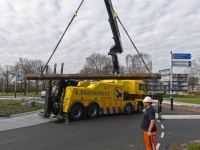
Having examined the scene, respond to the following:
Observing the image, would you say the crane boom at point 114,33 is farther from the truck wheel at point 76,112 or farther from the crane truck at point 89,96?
the truck wheel at point 76,112

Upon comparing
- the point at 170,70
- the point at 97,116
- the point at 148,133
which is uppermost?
the point at 170,70

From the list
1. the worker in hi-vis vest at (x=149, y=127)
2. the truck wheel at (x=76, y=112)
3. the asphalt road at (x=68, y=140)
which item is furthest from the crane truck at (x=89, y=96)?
the worker in hi-vis vest at (x=149, y=127)

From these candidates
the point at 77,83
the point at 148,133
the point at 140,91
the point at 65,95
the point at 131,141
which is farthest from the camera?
the point at 140,91

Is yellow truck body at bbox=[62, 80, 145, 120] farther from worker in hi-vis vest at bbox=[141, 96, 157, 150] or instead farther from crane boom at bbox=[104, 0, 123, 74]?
worker in hi-vis vest at bbox=[141, 96, 157, 150]

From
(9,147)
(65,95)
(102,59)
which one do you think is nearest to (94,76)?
(65,95)

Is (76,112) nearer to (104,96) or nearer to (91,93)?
(91,93)

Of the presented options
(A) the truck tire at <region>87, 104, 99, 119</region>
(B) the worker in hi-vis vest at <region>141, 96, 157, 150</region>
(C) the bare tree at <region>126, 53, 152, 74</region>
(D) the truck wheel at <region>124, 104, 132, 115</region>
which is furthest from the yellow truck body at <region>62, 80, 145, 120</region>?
(C) the bare tree at <region>126, 53, 152, 74</region>

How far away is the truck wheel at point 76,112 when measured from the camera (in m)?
12.7

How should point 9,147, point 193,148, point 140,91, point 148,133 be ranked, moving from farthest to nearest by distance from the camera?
point 140,91, point 9,147, point 193,148, point 148,133

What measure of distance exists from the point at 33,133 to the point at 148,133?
5.58 m

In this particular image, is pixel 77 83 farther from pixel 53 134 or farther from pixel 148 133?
pixel 148 133

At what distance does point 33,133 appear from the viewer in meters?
8.97

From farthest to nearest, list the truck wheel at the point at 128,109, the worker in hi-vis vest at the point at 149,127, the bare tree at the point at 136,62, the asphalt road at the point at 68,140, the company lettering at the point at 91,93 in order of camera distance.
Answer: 1. the bare tree at the point at 136,62
2. the truck wheel at the point at 128,109
3. the company lettering at the point at 91,93
4. the asphalt road at the point at 68,140
5. the worker in hi-vis vest at the point at 149,127

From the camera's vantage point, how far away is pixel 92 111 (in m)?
13.9
